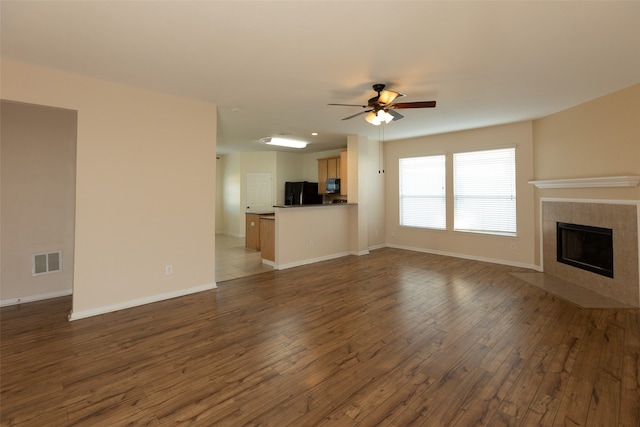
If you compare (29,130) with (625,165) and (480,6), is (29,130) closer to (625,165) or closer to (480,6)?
(480,6)

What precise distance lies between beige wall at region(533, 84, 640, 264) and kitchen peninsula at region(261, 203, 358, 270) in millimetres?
3486

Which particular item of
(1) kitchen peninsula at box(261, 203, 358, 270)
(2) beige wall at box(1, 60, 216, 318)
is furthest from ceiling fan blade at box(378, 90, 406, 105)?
(1) kitchen peninsula at box(261, 203, 358, 270)

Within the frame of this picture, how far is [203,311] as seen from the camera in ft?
11.2

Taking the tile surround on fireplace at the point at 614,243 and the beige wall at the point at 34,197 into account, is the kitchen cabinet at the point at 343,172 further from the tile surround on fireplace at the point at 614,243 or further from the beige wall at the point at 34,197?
the beige wall at the point at 34,197

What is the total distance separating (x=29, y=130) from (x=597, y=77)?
22.5ft

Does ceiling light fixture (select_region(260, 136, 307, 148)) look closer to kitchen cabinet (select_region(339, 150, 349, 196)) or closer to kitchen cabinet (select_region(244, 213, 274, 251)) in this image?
kitchen cabinet (select_region(339, 150, 349, 196))

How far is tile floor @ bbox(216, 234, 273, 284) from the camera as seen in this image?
5062 millimetres

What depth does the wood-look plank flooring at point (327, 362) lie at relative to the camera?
183 centimetres

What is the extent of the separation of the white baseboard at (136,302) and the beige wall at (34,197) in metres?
1.16

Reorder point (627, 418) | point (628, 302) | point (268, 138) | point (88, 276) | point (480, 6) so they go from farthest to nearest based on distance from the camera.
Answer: point (268, 138) → point (628, 302) → point (88, 276) → point (480, 6) → point (627, 418)

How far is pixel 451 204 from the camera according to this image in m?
6.27

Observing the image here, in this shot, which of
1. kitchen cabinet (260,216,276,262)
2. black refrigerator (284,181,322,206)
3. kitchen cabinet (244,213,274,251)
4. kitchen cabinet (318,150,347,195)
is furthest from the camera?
black refrigerator (284,181,322,206)

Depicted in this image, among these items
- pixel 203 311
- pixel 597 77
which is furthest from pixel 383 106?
pixel 203 311

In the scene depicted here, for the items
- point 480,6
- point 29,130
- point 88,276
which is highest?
point 480,6
